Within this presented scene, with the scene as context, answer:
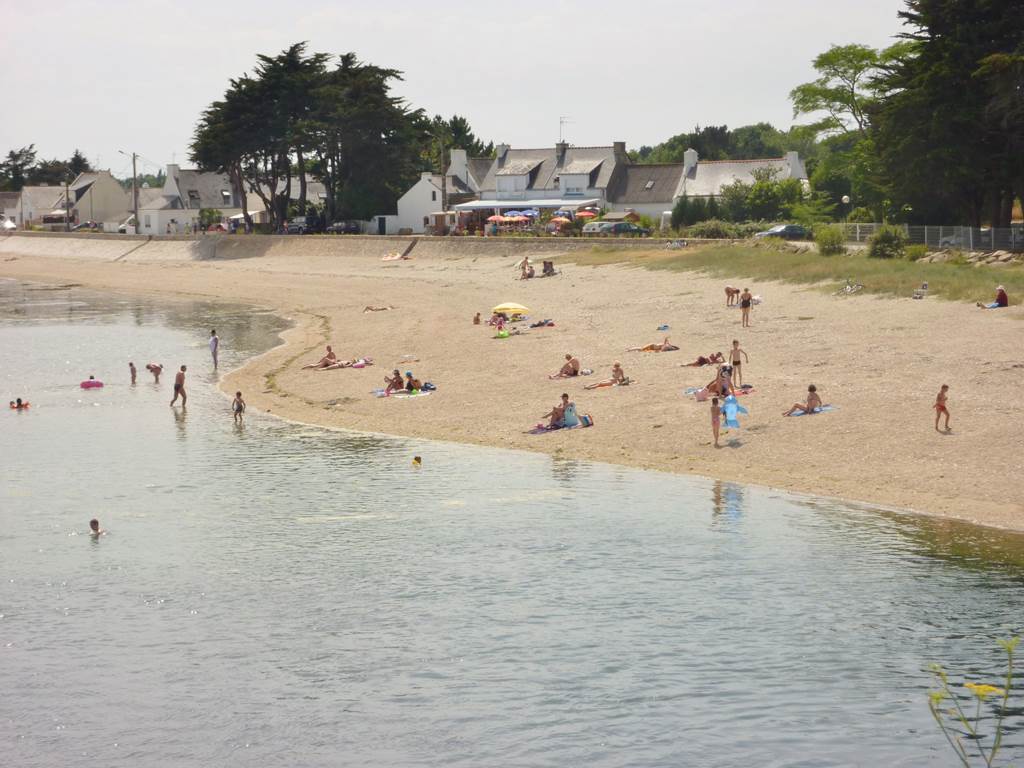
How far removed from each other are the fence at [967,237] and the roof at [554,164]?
4078 centimetres

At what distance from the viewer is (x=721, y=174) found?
317 ft

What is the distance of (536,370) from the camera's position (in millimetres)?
39031

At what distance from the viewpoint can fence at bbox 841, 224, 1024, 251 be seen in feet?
174

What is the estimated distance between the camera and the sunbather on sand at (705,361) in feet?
119

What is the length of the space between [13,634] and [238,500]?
314 inches

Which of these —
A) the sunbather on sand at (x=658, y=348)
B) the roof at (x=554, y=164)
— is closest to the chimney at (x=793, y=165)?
the roof at (x=554, y=164)

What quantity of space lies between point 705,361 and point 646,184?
210 ft

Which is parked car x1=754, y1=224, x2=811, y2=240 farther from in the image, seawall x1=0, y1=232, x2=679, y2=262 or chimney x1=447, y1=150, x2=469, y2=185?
chimney x1=447, y1=150, x2=469, y2=185

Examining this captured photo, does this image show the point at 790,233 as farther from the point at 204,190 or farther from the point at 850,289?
the point at 204,190

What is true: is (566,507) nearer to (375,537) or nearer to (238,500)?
(375,537)

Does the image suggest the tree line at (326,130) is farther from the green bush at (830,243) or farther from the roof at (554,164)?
the green bush at (830,243)

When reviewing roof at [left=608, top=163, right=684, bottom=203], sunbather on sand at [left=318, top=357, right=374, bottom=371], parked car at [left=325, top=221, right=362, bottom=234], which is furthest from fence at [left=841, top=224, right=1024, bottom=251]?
parked car at [left=325, top=221, right=362, bottom=234]

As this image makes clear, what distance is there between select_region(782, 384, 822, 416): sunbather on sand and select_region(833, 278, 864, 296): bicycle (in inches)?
610

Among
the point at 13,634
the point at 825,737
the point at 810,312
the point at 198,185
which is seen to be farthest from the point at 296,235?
the point at 825,737
